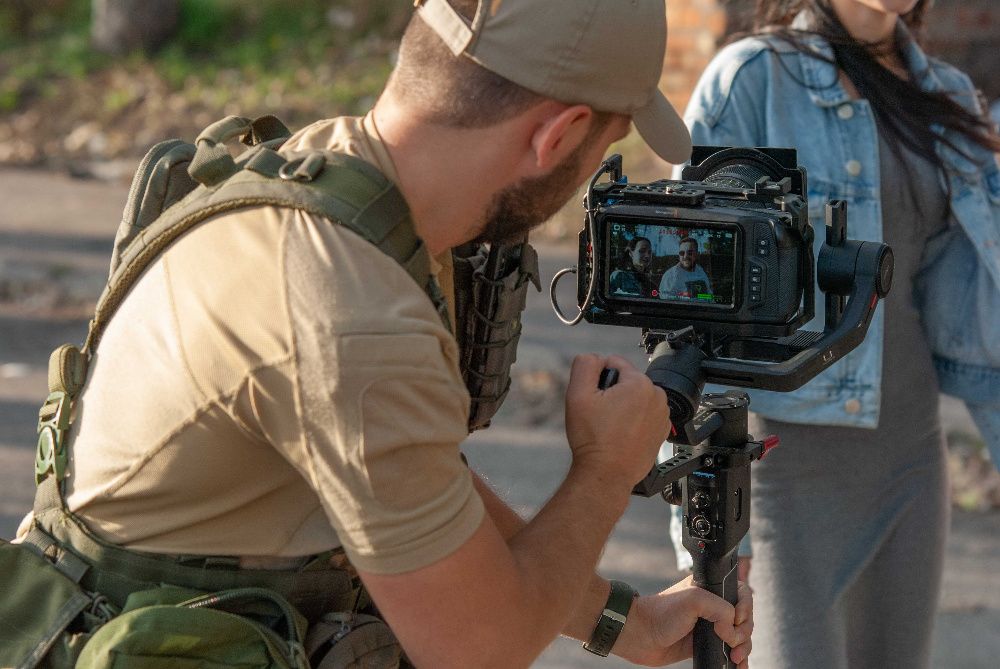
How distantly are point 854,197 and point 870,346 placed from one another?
29cm

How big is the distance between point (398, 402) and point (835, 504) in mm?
1457

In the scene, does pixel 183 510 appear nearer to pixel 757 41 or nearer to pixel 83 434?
pixel 83 434

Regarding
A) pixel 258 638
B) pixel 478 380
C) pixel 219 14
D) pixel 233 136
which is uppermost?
pixel 233 136

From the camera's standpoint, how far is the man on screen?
6.54 feet

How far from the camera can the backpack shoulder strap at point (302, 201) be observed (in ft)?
5.44

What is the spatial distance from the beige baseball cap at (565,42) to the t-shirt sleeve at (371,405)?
0.95 feet

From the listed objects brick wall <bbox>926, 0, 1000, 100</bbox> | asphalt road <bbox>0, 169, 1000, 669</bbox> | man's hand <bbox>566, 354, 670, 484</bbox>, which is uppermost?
man's hand <bbox>566, 354, 670, 484</bbox>

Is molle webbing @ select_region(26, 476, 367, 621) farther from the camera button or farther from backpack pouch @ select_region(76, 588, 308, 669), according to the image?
the camera button

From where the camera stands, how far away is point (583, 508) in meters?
1.82

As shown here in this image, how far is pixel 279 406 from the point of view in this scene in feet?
5.22

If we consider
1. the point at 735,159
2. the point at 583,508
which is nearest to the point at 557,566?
the point at 583,508

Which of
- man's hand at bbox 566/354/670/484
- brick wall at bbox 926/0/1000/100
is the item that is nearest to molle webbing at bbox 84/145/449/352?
man's hand at bbox 566/354/670/484

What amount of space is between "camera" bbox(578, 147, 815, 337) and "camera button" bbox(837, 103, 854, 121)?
32.9 inches

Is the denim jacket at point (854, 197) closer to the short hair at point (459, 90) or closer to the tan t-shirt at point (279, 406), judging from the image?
the short hair at point (459, 90)
